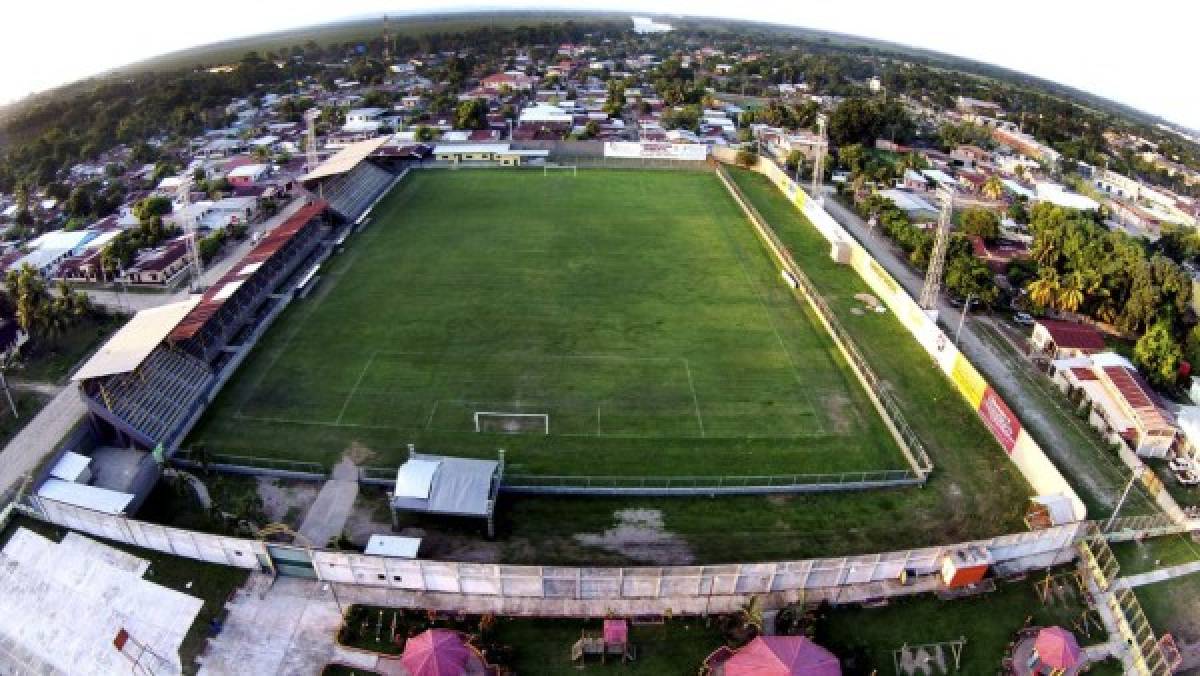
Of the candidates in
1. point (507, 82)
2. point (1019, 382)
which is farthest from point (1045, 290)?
point (507, 82)

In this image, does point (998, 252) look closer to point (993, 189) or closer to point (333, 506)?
point (993, 189)

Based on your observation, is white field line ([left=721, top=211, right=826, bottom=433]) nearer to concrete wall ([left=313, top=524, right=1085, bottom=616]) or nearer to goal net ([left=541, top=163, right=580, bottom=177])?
concrete wall ([left=313, top=524, right=1085, bottom=616])

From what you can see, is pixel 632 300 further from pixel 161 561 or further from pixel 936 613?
pixel 161 561

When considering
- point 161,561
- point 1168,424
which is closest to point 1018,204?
point 1168,424

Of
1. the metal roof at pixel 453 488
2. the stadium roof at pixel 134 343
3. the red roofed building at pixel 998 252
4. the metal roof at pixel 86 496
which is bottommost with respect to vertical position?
the metal roof at pixel 86 496

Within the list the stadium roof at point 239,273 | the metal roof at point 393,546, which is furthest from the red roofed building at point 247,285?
the metal roof at point 393,546

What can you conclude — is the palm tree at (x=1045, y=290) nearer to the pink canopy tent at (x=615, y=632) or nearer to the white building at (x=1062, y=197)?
the white building at (x=1062, y=197)
